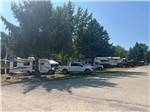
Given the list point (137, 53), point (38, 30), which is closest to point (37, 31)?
point (38, 30)

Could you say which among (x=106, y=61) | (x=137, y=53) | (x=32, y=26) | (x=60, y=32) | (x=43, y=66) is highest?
(x=137, y=53)

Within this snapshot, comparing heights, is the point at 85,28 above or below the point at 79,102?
above

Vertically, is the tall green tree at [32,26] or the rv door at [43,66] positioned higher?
the tall green tree at [32,26]

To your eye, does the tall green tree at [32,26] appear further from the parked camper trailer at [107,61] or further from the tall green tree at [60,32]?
the parked camper trailer at [107,61]

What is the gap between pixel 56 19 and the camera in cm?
3600

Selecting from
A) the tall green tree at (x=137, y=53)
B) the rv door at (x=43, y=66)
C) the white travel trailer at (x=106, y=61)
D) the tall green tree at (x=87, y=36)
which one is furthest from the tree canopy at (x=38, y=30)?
the tall green tree at (x=137, y=53)

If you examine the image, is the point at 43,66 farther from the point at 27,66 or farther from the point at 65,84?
the point at 65,84

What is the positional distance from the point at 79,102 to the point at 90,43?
45.4m

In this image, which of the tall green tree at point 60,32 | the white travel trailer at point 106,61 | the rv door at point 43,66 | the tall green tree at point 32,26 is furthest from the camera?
the white travel trailer at point 106,61

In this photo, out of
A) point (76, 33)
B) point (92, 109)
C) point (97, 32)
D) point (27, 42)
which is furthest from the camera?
point (97, 32)

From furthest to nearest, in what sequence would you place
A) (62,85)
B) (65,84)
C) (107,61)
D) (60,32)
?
(107,61), (60,32), (65,84), (62,85)

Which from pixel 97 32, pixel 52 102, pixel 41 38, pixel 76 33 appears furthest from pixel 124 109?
pixel 97 32

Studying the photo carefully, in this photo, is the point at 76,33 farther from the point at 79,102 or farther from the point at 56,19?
the point at 79,102

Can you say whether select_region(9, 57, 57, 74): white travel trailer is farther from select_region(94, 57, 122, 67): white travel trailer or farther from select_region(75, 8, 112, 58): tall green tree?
select_region(94, 57, 122, 67): white travel trailer
